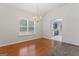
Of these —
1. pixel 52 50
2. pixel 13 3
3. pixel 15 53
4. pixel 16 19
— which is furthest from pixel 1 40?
pixel 52 50

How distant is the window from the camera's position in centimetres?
173

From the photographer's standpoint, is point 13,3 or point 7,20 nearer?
point 13,3

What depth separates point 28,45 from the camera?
5.80 ft

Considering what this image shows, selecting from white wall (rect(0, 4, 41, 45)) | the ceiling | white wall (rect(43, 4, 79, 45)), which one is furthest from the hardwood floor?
the ceiling

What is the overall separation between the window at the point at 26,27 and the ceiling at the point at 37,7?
0.68ft

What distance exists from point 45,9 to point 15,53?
1020 mm

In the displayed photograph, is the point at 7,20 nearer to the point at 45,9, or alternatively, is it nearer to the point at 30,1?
the point at 30,1

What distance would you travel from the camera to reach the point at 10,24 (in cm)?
175

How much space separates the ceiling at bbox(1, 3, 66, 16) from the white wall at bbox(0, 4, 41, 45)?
8 centimetres

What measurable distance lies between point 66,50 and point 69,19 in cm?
60

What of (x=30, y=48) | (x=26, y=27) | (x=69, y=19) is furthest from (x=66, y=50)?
(x=26, y=27)

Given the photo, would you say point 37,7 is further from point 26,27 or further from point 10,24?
point 10,24

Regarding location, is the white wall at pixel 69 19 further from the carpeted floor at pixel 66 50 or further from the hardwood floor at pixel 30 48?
the hardwood floor at pixel 30 48

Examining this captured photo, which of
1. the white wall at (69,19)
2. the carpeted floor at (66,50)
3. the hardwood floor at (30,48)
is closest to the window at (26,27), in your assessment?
the hardwood floor at (30,48)
